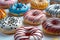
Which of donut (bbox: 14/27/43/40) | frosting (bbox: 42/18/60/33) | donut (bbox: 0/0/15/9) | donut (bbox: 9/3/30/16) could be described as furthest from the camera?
donut (bbox: 0/0/15/9)

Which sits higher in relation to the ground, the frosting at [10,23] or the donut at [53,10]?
the donut at [53,10]

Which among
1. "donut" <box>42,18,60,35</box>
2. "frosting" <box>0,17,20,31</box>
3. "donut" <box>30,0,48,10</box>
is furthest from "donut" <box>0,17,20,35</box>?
"donut" <box>30,0,48,10</box>

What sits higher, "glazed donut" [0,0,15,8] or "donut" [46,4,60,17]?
"glazed donut" [0,0,15,8]

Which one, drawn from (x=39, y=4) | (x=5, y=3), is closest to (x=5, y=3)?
(x=5, y=3)

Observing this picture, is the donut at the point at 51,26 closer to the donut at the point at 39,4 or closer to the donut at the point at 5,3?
the donut at the point at 39,4

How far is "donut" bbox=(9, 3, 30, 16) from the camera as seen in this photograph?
1929 millimetres

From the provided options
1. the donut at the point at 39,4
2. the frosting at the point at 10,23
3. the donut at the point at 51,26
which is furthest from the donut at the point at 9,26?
the donut at the point at 39,4

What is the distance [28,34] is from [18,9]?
0.39 metres

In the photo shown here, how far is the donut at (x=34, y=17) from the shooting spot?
1.80 meters

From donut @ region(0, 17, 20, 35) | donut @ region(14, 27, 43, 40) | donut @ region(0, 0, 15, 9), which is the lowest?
donut @ region(14, 27, 43, 40)

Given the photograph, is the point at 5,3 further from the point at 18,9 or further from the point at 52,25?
the point at 52,25

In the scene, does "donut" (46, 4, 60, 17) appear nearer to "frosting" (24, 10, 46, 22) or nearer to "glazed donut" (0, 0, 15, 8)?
"frosting" (24, 10, 46, 22)

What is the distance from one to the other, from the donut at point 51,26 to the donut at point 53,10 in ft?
0.48

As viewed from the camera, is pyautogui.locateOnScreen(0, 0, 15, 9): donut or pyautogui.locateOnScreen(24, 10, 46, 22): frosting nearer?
pyautogui.locateOnScreen(24, 10, 46, 22): frosting
